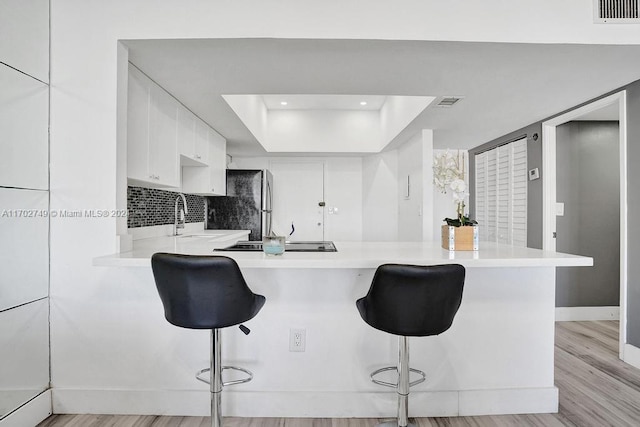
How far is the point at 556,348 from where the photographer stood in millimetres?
2957

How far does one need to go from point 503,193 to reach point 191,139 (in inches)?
143

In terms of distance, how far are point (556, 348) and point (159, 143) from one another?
3.55m

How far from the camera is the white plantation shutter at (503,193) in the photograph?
3964mm

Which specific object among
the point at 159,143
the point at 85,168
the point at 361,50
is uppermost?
the point at 361,50

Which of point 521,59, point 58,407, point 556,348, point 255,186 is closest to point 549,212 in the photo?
point 556,348

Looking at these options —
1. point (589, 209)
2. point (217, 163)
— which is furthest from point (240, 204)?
point (589, 209)

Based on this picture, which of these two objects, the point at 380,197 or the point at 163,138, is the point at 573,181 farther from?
the point at 163,138

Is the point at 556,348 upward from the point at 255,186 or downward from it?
downward

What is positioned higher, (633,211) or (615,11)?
(615,11)

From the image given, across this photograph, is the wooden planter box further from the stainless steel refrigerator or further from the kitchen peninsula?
the stainless steel refrigerator

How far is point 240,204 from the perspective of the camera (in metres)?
4.33

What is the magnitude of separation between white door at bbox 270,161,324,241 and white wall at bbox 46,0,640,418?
11.3 ft

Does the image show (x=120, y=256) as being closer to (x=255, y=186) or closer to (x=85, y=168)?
(x=85, y=168)

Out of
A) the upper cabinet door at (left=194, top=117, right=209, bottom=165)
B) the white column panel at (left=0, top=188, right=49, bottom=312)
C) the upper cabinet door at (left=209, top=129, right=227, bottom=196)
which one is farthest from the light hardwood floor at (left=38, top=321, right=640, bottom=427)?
the upper cabinet door at (left=209, top=129, right=227, bottom=196)
